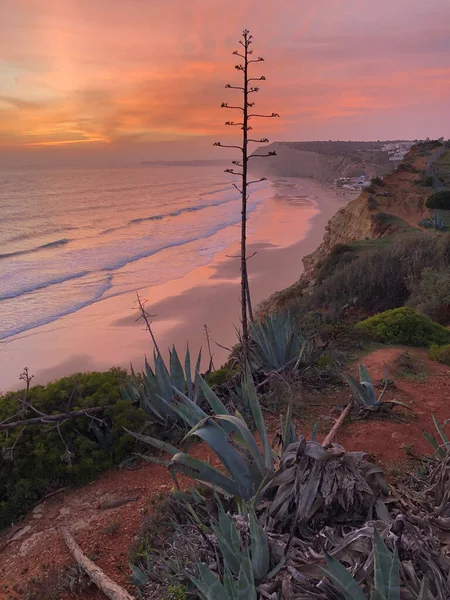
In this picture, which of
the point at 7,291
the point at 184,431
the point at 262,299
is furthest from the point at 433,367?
the point at 7,291

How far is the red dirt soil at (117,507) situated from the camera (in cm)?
335

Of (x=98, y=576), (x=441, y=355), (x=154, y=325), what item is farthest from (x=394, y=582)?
(x=154, y=325)

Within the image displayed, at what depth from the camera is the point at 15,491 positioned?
13.9 feet

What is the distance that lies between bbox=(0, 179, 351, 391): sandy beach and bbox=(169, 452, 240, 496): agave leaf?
8.32 m

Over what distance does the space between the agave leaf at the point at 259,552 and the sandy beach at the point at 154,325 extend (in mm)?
9078

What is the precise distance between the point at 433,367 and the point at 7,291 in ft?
50.2

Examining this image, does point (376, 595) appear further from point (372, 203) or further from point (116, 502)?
point (372, 203)

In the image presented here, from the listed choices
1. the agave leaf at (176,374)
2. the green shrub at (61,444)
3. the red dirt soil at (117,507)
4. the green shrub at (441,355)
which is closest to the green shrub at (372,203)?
the green shrub at (441,355)

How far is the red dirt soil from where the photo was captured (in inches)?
132

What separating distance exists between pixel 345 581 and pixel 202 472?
1.20 m

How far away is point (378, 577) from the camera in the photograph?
195 centimetres

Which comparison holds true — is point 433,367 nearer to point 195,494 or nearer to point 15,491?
point 195,494

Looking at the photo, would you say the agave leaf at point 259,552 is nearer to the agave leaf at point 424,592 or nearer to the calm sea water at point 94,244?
the agave leaf at point 424,592

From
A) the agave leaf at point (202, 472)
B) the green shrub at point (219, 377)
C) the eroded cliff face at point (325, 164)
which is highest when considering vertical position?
the eroded cliff face at point (325, 164)
